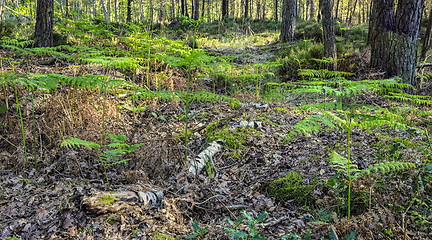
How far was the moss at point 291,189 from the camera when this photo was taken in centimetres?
261

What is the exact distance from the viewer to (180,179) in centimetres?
296

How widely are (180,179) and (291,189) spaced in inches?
49.3

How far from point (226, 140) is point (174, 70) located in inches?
135

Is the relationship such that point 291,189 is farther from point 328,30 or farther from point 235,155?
point 328,30

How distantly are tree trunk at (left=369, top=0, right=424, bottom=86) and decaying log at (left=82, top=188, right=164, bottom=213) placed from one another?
19.3 feet

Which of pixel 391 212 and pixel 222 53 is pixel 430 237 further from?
pixel 222 53

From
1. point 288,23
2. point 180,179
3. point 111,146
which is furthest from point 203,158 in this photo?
point 288,23

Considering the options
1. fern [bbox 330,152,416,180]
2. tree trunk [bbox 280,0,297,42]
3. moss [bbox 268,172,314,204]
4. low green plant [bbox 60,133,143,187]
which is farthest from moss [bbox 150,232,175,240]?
tree trunk [bbox 280,0,297,42]

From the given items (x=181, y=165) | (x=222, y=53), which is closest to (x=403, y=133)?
(x=181, y=165)

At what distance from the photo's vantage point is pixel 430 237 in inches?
77.1

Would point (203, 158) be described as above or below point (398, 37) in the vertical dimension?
below

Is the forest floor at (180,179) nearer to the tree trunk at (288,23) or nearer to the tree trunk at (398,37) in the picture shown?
the tree trunk at (398,37)

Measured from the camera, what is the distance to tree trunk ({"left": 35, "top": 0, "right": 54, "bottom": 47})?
693cm

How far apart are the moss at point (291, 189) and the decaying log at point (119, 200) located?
122cm
